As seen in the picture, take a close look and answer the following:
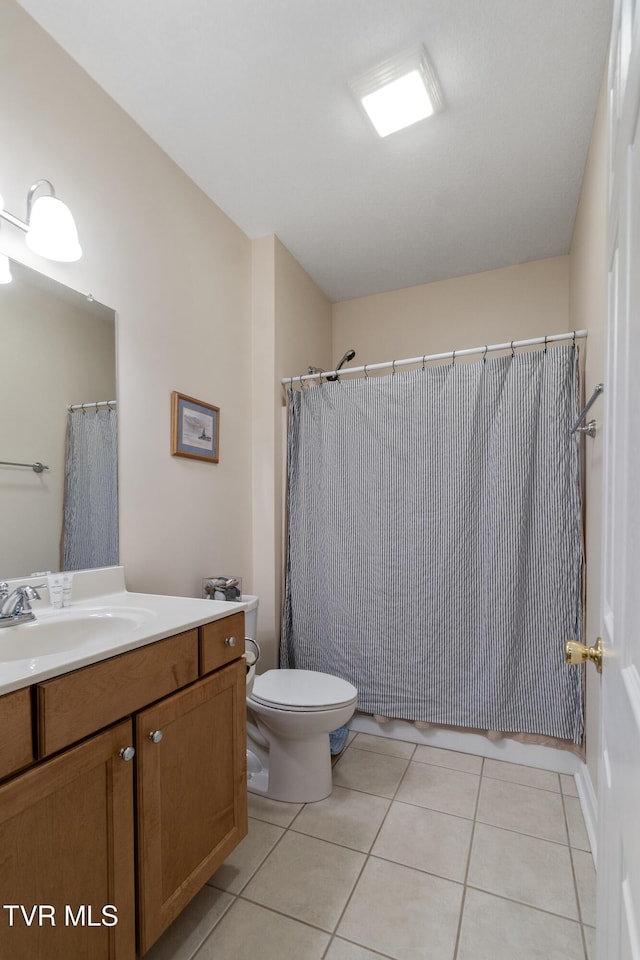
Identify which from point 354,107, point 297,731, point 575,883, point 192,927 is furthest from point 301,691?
point 354,107

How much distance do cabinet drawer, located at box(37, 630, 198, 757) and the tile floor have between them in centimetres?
70

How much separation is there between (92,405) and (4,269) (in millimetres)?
426

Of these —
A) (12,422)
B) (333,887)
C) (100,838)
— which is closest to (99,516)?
(12,422)

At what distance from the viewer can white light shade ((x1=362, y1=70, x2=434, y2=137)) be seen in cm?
154

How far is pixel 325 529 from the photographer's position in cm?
238

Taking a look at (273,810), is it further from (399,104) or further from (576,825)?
(399,104)

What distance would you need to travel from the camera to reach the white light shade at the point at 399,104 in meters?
1.54

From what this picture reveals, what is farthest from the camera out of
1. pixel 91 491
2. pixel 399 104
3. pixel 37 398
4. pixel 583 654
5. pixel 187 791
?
pixel 399 104

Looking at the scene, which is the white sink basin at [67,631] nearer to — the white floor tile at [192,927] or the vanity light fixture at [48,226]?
the white floor tile at [192,927]

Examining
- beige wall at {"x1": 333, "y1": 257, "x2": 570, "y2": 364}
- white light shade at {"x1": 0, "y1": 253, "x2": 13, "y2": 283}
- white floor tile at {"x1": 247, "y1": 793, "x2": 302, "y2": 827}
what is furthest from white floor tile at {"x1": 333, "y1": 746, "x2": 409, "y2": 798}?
beige wall at {"x1": 333, "y1": 257, "x2": 570, "y2": 364}

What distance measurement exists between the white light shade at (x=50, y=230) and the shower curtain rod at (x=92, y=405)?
0.42 metres

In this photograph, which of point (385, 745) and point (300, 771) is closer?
point (300, 771)

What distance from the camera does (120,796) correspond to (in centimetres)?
94

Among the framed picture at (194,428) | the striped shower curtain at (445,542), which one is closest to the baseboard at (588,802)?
the striped shower curtain at (445,542)
